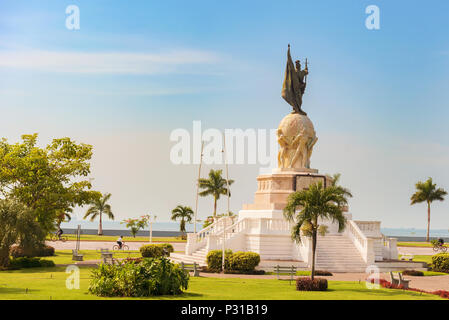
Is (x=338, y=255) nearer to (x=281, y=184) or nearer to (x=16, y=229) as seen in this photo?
(x=281, y=184)

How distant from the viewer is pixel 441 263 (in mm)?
36906

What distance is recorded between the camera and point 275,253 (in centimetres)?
3684

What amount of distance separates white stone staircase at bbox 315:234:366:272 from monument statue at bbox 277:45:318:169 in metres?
8.91

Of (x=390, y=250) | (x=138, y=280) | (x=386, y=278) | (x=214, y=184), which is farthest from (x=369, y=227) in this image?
(x=214, y=184)

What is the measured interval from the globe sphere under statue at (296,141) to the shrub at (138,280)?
25.6m

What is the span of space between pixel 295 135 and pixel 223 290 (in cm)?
2430

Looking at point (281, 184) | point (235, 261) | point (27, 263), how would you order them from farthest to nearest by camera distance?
point (281, 184), point (27, 263), point (235, 261)

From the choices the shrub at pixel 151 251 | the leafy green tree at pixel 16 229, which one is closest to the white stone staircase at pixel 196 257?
the shrub at pixel 151 251

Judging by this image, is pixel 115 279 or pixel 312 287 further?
pixel 312 287

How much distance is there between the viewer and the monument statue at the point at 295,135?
45469mm

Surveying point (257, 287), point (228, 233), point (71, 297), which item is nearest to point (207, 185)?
point (228, 233)

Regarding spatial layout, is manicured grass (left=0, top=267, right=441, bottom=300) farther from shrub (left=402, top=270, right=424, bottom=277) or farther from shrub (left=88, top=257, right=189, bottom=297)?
shrub (left=402, top=270, right=424, bottom=277)

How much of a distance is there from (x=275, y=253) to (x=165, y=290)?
56.1 ft
